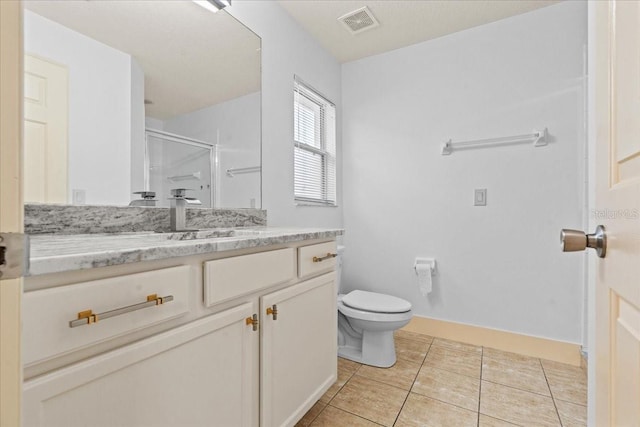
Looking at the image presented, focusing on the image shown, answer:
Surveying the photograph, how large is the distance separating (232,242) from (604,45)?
35.7 inches

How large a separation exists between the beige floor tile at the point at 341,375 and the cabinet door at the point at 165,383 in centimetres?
69

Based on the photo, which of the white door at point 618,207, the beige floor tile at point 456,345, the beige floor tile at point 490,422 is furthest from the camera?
the beige floor tile at point 456,345

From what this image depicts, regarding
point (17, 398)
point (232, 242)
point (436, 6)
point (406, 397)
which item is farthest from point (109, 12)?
point (406, 397)

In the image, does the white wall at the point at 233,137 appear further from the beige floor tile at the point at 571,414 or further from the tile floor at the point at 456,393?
the beige floor tile at the point at 571,414

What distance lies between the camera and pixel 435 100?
91.8 inches

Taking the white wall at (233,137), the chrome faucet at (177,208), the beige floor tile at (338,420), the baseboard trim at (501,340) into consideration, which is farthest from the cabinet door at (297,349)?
the baseboard trim at (501,340)

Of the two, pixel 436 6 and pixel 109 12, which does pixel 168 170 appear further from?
pixel 436 6

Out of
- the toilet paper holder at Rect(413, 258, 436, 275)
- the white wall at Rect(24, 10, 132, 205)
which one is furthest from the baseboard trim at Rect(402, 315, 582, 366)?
the white wall at Rect(24, 10, 132, 205)

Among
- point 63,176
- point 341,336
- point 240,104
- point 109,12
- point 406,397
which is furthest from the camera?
point 341,336

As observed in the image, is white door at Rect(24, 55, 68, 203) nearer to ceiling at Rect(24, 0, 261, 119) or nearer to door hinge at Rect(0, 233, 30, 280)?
ceiling at Rect(24, 0, 261, 119)

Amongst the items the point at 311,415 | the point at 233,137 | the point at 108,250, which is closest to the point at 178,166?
the point at 233,137

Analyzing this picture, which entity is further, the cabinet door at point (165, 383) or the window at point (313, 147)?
the window at point (313, 147)

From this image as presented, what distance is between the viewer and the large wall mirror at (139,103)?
987mm

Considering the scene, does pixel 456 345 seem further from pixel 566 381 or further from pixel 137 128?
pixel 137 128
